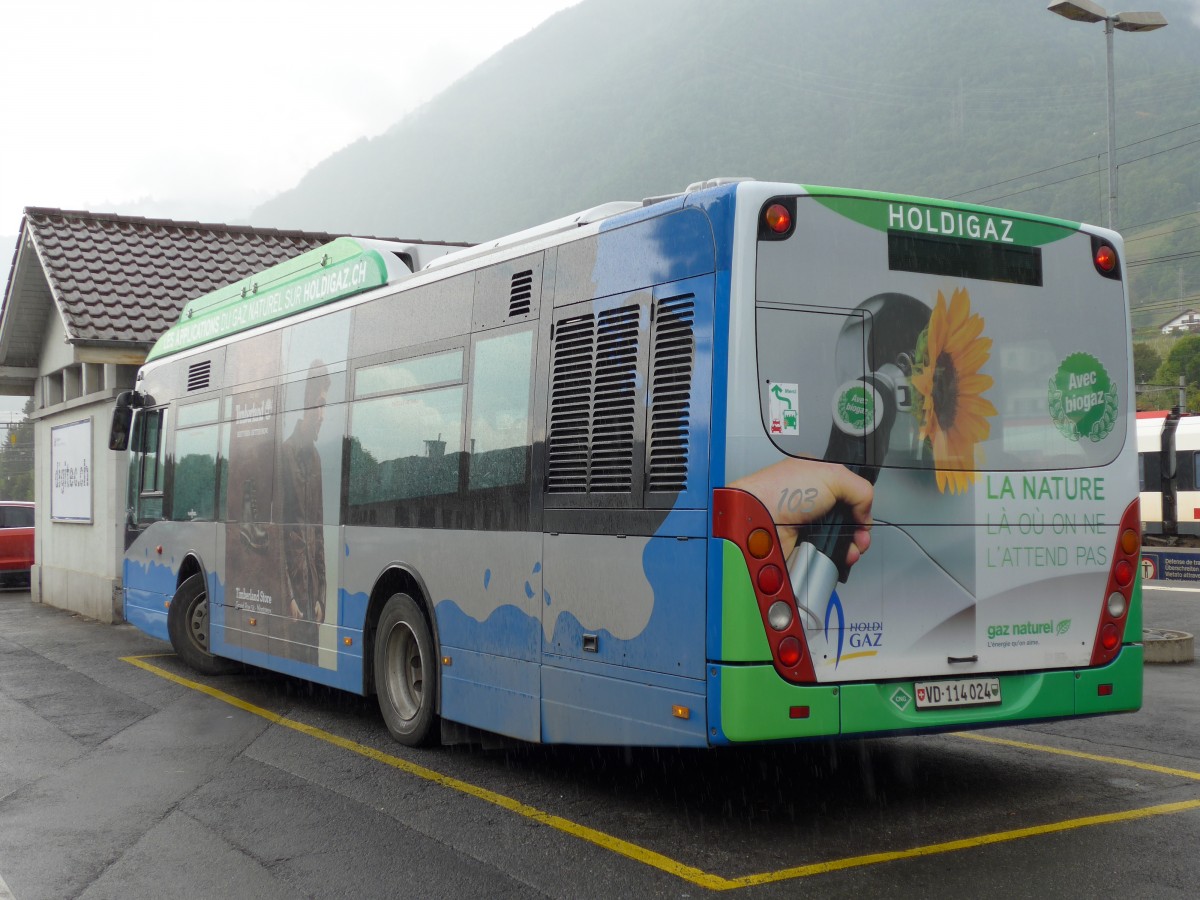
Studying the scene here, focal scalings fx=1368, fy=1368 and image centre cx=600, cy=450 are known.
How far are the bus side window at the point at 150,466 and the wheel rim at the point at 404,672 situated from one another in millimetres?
5326

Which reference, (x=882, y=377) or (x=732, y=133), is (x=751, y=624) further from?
(x=732, y=133)

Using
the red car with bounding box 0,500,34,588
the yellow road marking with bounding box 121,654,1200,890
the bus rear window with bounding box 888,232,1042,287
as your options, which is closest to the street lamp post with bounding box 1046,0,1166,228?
the bus rear window with bounding box 888,232,1042,287

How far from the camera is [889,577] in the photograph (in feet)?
20.6

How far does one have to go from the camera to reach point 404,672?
8.96m

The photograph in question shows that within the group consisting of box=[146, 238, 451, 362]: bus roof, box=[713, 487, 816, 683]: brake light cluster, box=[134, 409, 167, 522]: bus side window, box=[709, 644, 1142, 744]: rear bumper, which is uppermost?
box=[146, 238, 451, 362]: bus roof

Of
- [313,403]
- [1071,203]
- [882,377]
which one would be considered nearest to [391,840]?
[882,377]

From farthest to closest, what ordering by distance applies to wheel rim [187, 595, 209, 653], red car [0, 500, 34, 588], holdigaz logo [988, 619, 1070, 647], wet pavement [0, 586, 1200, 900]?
1. red car [0, 500, 34, 588]
2. wheel rim [187, 595, 209, 653]
3. holdigaz logo [988, 619, 1070, 647]
4. wet pavement [0, 586, 1200, 900]

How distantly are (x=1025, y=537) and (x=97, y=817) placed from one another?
4.91m

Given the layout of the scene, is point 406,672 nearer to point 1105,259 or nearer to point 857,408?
point 857,408

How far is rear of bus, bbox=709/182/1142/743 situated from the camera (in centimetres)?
596

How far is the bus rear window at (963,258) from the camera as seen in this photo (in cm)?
650

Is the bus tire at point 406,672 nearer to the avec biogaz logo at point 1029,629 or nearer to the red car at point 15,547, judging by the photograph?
the avec biogaz logo at point 1029,629

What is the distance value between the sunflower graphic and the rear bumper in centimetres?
104

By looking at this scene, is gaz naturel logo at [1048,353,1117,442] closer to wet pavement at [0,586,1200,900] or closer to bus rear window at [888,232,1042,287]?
bus rear window at [888,232,1042,287]
